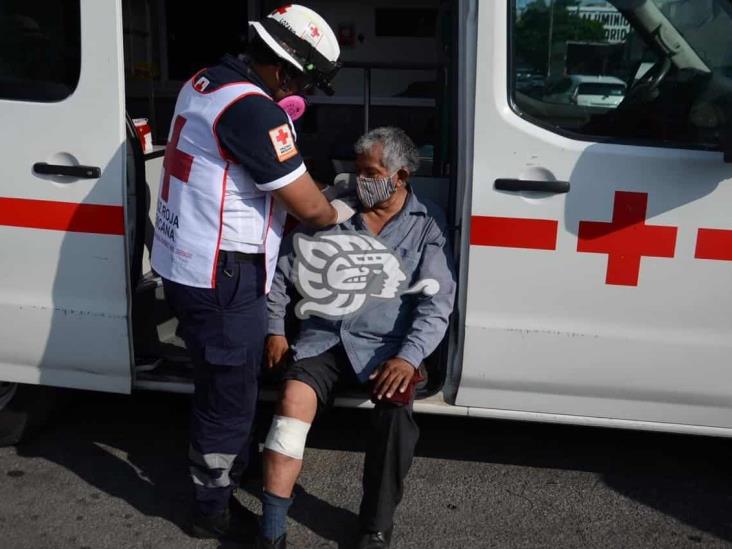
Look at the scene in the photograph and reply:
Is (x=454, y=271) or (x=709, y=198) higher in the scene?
(x=709, y=198)

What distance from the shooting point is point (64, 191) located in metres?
2.96

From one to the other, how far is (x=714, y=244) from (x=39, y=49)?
229 cm

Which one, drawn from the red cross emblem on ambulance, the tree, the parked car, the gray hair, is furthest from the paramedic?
the red cross emblem on ambulance

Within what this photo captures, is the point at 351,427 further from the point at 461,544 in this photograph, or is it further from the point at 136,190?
the point at 136,190

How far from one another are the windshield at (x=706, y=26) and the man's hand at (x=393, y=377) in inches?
51.9

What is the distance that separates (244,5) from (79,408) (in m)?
3.34

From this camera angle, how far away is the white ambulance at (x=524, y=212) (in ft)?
8.96

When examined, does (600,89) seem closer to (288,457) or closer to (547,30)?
(547,30)

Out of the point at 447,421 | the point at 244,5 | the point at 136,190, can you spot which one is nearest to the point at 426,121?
the point at 244,5

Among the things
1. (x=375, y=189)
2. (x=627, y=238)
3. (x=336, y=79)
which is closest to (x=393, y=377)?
(x=375, y=189)

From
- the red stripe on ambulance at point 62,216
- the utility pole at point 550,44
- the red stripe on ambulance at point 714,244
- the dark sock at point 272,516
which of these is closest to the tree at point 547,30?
the utility pole at point 550,44

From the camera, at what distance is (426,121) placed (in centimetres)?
541

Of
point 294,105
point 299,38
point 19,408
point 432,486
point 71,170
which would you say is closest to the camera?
point 299,38

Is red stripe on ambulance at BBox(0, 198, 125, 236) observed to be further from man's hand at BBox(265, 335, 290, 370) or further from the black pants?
the black pants
